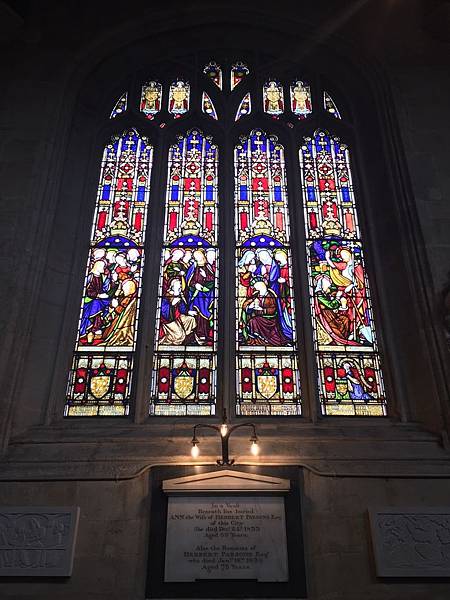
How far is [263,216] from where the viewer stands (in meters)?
7.36

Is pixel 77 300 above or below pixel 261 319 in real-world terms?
above

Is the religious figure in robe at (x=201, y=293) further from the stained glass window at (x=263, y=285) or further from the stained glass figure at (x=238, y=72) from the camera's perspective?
the stained glass figure at (x=238, y=72)

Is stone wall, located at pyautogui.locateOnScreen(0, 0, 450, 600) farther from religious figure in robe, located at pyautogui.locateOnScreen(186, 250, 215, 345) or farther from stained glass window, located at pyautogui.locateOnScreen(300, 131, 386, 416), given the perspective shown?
religious figure in robe, located at pyautogui.locateOnScreen(186, 250, 215, 345)

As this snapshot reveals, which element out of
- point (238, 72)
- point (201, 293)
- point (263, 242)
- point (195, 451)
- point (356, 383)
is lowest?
point (195, 451)

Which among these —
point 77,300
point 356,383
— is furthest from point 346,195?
point 77,300

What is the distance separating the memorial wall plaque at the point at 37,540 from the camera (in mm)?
4684

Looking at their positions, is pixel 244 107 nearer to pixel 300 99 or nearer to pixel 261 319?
pixel 300 99

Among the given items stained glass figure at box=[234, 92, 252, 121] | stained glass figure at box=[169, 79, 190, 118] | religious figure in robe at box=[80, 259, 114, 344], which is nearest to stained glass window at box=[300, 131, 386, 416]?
stained glass figure at box=[234, 92, 252, 121]

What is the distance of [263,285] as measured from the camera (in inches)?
268

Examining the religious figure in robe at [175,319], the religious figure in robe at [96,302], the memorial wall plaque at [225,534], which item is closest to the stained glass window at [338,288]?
the memorial wall plaque at [225,534]

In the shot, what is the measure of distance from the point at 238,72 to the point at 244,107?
2.56 feet

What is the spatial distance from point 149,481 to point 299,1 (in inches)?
284

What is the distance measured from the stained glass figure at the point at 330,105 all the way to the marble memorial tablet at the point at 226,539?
570 cm

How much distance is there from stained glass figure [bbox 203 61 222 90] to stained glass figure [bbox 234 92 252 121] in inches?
18.0
